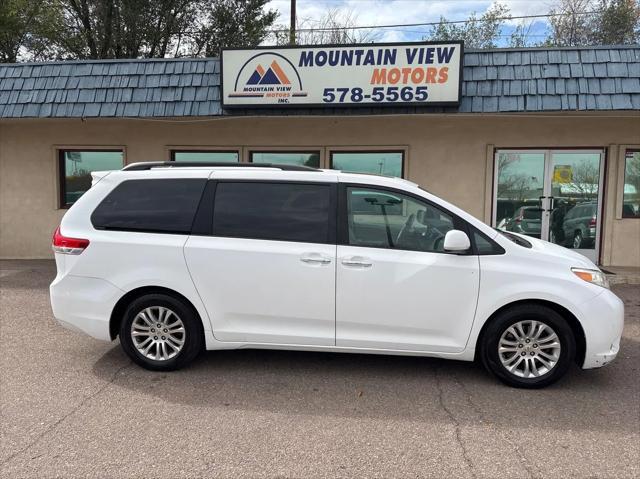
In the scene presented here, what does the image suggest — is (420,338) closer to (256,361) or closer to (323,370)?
(323,370)

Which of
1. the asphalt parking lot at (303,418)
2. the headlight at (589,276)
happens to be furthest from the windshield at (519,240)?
the asphalt parking lot at (303,418)

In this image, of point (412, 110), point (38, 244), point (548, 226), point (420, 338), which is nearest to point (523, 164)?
point (548, 226)

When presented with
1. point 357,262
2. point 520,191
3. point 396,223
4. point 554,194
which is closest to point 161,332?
point 357,262

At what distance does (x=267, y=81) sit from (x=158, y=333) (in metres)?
5.13

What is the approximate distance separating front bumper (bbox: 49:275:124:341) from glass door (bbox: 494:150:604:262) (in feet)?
23.0

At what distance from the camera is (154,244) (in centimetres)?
432

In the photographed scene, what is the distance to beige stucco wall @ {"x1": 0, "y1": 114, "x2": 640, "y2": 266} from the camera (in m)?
8.73

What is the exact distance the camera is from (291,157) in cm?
966

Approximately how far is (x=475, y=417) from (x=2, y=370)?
3998mm

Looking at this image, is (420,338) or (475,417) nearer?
(475,417)

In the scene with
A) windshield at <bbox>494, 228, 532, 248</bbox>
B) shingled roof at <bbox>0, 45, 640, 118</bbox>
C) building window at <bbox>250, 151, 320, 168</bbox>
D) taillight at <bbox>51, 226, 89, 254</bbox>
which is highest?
shingled roof at <bbox>0, 45, 640, 118</bbox>

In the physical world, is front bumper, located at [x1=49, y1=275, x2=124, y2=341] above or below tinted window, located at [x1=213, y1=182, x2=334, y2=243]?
below

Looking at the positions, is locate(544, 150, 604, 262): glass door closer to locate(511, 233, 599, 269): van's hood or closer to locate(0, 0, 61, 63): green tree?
locate(511, 233, 599, 269): van's hood

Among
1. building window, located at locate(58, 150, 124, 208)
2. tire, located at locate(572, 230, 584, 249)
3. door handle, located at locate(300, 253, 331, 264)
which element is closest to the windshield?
door handle, located at locate(300, 253, 331, 264)
